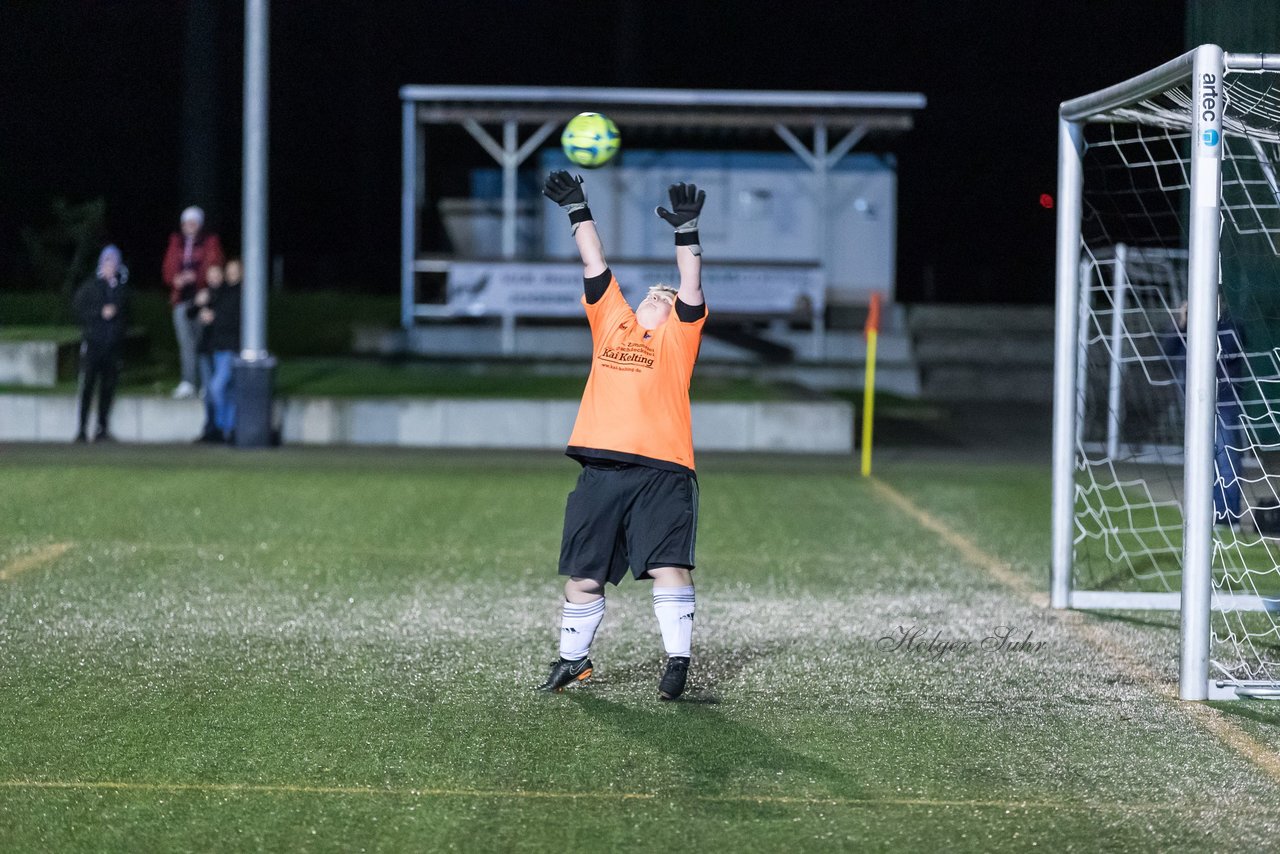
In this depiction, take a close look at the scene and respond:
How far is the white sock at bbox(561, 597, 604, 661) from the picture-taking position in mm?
6906

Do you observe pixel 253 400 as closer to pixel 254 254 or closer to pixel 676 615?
pixel 254 254

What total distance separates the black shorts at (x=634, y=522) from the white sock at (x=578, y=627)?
165mm

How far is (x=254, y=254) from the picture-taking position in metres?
16.5

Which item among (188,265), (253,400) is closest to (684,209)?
(253,400)

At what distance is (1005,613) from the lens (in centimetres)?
909

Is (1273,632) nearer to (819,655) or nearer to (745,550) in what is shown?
(819,655)

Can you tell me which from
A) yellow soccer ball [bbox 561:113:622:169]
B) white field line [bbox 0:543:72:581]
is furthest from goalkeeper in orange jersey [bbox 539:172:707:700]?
white field line [bbox 0:543:72:581]

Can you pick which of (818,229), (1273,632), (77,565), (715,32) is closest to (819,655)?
(1273,632)

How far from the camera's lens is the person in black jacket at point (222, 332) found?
17.2 metres

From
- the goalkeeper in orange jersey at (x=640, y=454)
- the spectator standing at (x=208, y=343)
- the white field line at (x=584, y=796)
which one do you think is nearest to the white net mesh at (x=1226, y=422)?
the white field line at (x=584, y=796)

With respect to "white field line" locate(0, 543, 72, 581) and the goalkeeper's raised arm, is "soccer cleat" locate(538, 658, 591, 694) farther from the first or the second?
"white field line" locate(0, 543, 72, 581)

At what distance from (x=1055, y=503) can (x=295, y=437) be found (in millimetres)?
→ 10451

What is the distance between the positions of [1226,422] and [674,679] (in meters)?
7.29

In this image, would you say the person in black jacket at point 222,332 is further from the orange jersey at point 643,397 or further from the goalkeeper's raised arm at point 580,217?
the orange jersey at point 643,397
